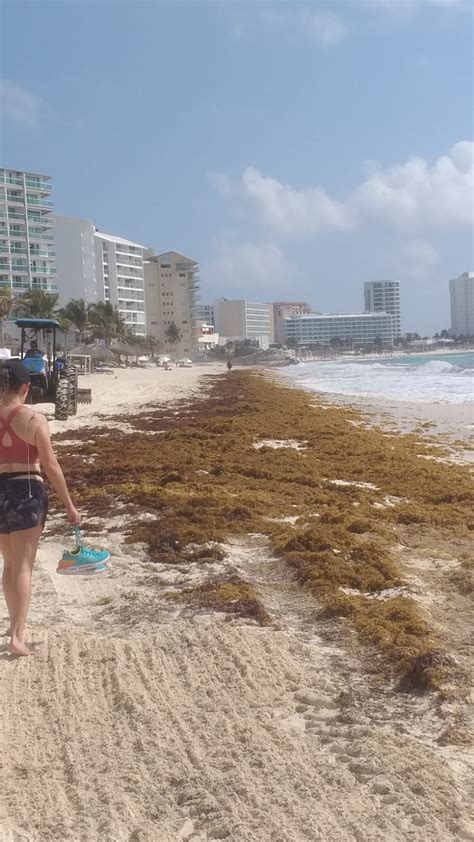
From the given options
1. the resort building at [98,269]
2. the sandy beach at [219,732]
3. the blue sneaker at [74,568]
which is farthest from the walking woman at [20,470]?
the resort building at [98,269]

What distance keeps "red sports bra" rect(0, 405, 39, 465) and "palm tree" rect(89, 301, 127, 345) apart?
269ft

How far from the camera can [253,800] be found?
2.82m

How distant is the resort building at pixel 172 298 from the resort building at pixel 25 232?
144 ft

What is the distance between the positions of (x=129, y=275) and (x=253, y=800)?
414 ft

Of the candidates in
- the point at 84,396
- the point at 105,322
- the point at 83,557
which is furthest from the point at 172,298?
the point at 83,557

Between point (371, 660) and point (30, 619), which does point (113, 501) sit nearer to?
point (30, 619)

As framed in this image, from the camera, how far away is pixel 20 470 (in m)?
4.00

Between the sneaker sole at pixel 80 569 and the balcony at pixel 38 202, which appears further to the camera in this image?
the balcony at pixel 38 202

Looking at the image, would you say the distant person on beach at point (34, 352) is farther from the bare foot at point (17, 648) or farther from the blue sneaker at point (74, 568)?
the bare foot at point (17, 648)

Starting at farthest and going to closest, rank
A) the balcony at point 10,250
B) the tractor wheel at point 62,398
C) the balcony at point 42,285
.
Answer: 1. the balcony at point 42,285
2. the balcony at point 10,250
3. the tractor wheel at point 62,398

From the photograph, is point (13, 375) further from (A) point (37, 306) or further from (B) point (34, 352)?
(A) point (37, 306)

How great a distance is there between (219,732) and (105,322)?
8458 centimetres

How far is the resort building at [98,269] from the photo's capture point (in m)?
108

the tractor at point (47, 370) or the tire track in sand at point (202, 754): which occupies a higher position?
the tractor at point (47, 370)
